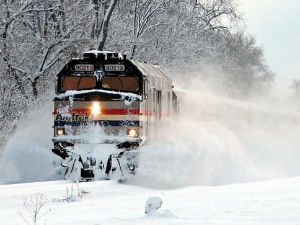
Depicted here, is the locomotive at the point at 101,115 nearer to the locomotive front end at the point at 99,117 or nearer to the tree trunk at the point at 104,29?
the locomotive front end at the point at 99,117

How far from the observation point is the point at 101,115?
13211 millimetres

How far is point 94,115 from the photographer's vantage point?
1324 cm

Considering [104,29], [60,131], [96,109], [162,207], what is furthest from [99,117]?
[104,29]

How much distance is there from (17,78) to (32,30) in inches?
101

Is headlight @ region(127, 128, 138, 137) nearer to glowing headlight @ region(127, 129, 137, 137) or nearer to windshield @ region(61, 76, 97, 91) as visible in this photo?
glowing headlight @ region(127, 129, 137, 137)

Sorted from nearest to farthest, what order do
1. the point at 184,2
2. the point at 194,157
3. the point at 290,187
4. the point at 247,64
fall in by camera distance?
the point at 290,187 → the point at 194,157 → the point at 184,2 → the point at 247,64

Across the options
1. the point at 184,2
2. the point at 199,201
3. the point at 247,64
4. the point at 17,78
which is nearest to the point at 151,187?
the point at 199,201

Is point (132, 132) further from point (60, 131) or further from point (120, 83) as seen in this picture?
point (60, 131)

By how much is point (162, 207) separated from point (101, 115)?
466 cm

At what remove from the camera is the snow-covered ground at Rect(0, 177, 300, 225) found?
25.0 ft

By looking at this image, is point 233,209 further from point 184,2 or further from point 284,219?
point 184,2

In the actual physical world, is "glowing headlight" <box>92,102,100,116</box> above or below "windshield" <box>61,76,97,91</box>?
below

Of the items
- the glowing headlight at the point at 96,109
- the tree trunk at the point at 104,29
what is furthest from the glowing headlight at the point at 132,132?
the tree trunk at the point at 104,29


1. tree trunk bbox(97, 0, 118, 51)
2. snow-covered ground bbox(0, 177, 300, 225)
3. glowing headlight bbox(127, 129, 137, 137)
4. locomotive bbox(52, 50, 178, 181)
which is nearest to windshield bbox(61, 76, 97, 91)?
locomotive bbox(52, 50, 178, 181)
